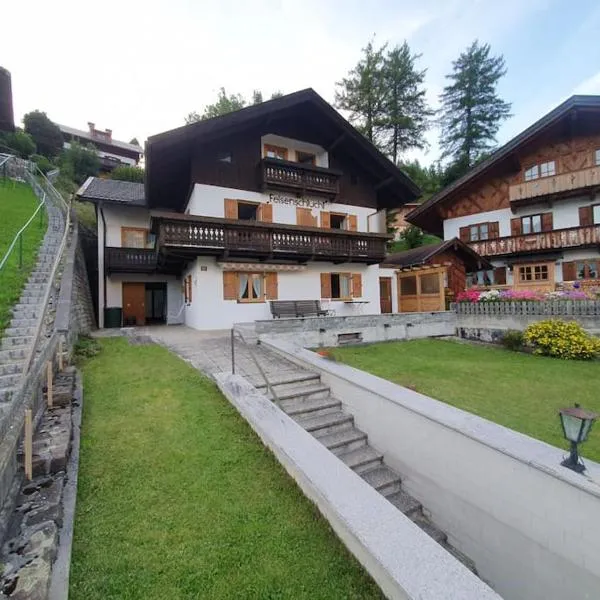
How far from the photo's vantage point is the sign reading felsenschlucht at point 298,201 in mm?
14328

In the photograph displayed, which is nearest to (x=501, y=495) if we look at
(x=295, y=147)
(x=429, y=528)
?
(x=429, y=528)

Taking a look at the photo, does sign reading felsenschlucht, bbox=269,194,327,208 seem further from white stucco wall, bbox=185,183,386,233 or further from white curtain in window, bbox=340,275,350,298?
white curtain in window, bbox=340,275,350,298

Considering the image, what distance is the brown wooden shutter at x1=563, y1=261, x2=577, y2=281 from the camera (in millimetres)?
18538

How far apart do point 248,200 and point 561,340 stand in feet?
39.5

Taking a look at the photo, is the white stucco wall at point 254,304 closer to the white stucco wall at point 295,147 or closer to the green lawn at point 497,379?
the green lawn at point 497,379

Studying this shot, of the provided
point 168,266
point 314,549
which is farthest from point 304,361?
point 168,266

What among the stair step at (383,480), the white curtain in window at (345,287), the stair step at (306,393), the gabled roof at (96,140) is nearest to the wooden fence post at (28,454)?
the stair step at (306,393)

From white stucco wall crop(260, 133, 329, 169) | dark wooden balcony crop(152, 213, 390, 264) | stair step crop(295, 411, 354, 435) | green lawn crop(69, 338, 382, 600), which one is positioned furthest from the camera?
white stucco wall crop(260, 133, 329, 169)

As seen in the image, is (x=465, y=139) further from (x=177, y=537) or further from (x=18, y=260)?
(x=177, y=537)

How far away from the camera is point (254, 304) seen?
12.9 metres

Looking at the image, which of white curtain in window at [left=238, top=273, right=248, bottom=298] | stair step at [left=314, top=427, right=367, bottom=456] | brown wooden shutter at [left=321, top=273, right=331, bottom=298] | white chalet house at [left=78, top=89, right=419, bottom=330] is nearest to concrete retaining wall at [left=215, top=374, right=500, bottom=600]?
stair step at [left=314, top=427, right=367, bottom=456]

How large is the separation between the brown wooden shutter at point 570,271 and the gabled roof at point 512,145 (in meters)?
7.39

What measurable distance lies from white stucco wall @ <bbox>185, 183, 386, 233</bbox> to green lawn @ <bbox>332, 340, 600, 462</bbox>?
23.5 feet

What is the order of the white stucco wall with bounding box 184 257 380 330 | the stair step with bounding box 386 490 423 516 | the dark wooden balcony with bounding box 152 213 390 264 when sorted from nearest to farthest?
the stair step with bounding box 386 490 423 516 → the dark wooden balcony with bounding box 152 213 390 264 → the white stucco wall with bounding box 184 257 380 330
